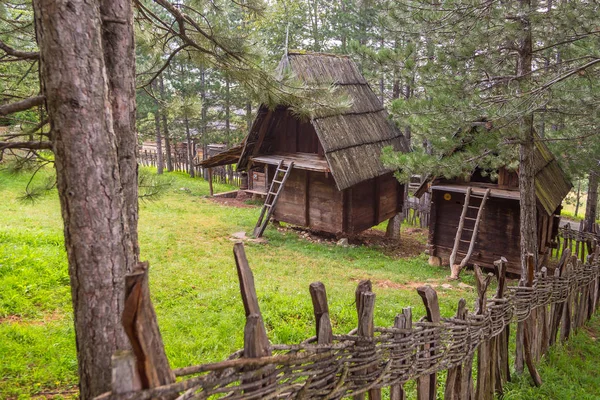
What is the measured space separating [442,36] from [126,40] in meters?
7.02

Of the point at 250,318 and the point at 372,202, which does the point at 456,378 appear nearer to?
the point at 250,318

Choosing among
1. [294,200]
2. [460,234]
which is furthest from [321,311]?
[294,200]

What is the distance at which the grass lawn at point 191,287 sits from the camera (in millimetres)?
5051

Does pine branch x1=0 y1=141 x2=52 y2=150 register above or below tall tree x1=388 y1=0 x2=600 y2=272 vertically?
below

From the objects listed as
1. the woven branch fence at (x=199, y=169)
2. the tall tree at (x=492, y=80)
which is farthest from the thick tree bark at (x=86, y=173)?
the woven branch fence at (x=199, y=169)

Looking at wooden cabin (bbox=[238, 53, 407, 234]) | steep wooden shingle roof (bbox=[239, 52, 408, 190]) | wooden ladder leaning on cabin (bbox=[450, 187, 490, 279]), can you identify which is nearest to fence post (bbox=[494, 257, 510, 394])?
wooden ladder leaning on cabin (bbox=[450, 187, 490, 279])

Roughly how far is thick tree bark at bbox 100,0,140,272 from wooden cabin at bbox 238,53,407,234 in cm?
955

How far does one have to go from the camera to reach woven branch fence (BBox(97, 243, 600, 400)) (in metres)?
1.77

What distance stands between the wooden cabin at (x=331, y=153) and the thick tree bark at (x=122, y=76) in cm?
955

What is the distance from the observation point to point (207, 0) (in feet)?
20.1

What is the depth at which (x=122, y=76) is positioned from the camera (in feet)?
10.1

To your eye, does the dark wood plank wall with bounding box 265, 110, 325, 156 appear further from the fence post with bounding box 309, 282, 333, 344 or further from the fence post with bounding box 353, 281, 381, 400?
the fence post with bounding box 309, 282, 333, 344

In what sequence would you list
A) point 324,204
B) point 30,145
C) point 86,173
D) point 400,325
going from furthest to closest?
point 324,204, point 400,325, point 30,145, point 86,173

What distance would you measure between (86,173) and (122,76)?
96 centimetres
